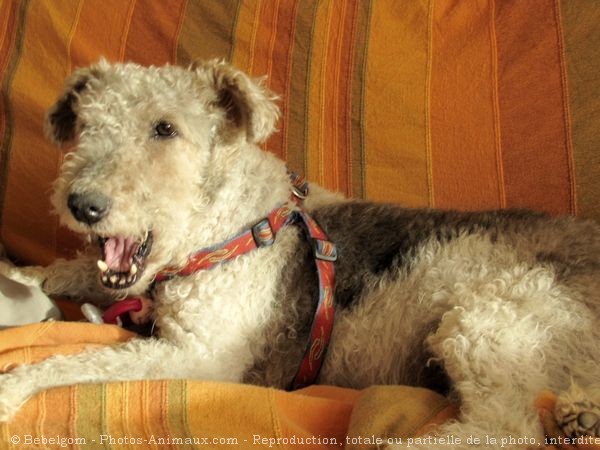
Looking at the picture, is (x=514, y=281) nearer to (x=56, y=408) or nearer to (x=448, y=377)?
(x=448, y=377)

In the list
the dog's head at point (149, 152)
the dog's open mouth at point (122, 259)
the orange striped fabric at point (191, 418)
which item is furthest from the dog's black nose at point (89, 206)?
the orange striped fabric at point (191, 418)

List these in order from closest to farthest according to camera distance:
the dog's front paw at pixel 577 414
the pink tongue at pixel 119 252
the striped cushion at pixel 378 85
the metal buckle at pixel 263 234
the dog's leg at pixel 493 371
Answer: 1. the dog's front paw at pixel 577 414
2. the dog's leg at pixel 493 371
3. the pink tongue at pixel 119 252
4. the metal buckle at pixel 263 234
5. the striped cushion at pixel 378 85

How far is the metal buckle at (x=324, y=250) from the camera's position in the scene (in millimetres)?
1720

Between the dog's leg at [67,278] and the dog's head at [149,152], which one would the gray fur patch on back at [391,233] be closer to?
the dog's head at [149,152]

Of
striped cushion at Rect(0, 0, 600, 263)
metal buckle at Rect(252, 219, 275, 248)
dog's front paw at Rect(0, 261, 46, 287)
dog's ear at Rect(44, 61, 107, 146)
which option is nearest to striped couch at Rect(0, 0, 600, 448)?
striped cushion at Rect(0, 0, 600, 263)

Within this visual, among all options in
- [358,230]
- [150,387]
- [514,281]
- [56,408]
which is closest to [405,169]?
[358,230]

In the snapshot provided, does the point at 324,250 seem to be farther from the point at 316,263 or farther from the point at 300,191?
the point at 300,191

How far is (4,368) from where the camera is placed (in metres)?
1.44

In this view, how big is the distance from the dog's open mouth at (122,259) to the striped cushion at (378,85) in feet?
2.91

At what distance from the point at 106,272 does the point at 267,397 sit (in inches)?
24.1

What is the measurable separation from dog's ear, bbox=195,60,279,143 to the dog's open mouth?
457 mm

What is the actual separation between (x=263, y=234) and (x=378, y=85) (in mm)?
1034

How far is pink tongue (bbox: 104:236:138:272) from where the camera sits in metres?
1.60

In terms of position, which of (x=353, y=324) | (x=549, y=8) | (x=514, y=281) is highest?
(x=549, y=8)
